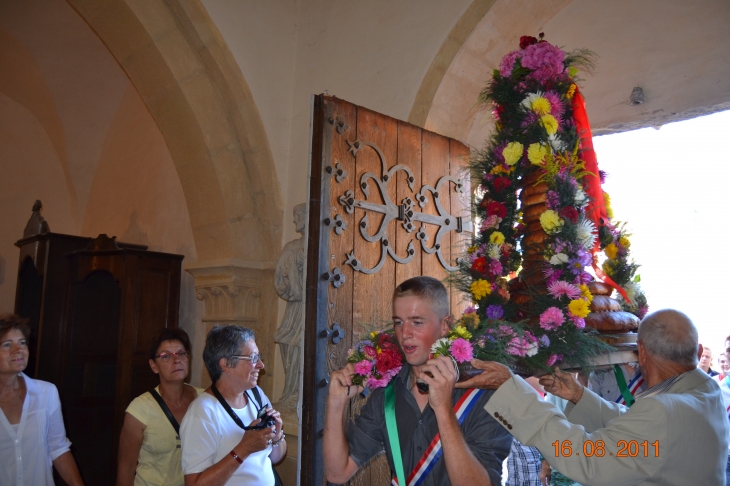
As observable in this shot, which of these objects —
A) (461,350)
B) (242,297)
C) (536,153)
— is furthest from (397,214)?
(242,297)

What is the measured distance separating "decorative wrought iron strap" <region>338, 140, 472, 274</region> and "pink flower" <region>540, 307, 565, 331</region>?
1230mm

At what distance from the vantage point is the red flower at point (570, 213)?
2.32 metres

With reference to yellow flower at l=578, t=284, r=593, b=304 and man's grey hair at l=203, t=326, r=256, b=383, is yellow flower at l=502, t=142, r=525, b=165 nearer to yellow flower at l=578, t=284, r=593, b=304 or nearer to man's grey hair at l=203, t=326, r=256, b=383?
yellow flower at l=578, t=284, r=593, b=304

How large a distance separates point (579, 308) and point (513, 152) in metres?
0.72

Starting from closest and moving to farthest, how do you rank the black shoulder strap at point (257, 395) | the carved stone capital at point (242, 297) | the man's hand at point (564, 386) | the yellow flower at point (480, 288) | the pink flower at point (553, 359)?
1. the pink flower at point (553, 359)
2. the man's hand at point (564, 386)
3. the yellow flower at point (480, 288)
4. the black shoulder strap at point (257, 395)
5. the carved stone capital at point (242, 297)

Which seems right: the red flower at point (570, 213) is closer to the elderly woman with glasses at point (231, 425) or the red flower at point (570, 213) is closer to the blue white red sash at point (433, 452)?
the blue white red sash at point (433, 452)

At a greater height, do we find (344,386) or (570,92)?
(570,92)

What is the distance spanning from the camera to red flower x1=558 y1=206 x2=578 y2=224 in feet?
7.60

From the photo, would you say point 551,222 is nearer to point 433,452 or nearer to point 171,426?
point 433,452

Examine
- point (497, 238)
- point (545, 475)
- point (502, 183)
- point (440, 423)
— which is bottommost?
point (545, 475)

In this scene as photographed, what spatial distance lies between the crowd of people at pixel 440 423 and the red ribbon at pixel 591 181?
420 millimetres

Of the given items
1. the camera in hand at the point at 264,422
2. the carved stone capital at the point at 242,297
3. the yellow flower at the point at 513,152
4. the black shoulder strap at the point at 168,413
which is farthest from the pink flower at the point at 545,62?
the carved stone capital at the point at 242,297

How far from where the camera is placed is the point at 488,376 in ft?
5.90

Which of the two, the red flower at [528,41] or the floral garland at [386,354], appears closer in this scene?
the floral garland at [386,354]
